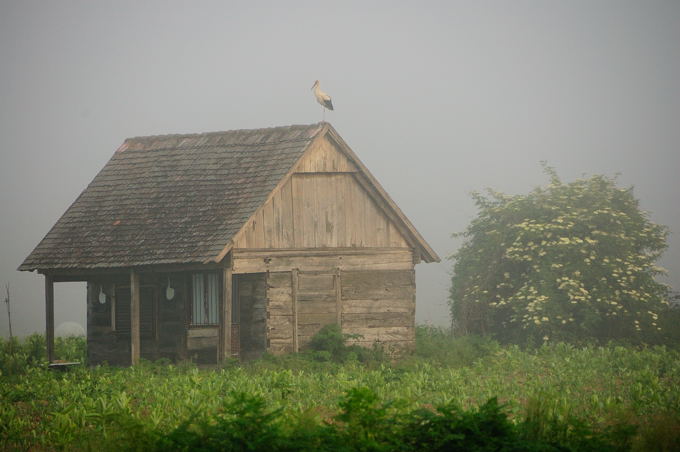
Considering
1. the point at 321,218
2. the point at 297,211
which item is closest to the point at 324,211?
the point at 321,218

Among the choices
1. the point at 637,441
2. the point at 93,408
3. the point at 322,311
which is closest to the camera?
the point at 637,441

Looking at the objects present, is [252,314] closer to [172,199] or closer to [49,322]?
[172,199]

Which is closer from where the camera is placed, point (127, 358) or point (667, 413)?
point (667, 413)

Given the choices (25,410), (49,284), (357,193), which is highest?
(357,193)

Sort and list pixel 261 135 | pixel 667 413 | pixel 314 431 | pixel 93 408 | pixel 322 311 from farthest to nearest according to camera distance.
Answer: pixel 261 135, pixel 322 311, pixel 93 408, pixel 667 413, pixel 314 431

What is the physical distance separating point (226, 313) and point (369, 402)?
12.0 meters

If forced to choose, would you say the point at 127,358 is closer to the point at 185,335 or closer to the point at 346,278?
the point at 185,335

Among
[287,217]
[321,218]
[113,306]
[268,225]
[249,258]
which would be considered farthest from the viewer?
→ [113,306]

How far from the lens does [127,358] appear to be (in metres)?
27.2

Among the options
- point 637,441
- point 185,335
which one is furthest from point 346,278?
point 637,441

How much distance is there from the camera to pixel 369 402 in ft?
41.8

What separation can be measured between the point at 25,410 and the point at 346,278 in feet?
34.1

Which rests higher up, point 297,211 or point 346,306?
point 297,211

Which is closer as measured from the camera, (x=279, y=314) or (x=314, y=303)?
(x=279, y=314)
